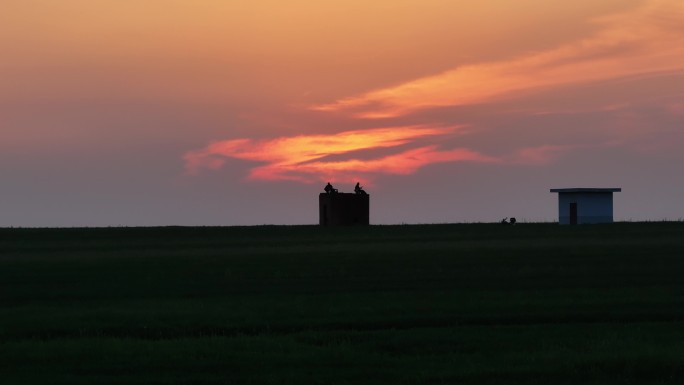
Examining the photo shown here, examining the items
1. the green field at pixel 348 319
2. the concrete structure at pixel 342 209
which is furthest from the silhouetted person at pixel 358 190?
the green field at pixel 348 319

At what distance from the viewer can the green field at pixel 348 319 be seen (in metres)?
21.3

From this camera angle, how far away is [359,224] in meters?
119

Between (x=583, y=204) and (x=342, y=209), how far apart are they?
25653mm

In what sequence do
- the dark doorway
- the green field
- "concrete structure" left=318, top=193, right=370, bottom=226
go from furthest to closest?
1. "concrete structure" left=318, top=193, right=370, bottom=226
2. the dark doorway
3. the green field

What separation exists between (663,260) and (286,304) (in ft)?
83.6

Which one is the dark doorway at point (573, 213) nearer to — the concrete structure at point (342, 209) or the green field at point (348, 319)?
the concrete structure at point (342, 209)

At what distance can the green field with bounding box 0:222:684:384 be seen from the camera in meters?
21.3

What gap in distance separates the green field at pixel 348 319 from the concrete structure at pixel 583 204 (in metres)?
48.3

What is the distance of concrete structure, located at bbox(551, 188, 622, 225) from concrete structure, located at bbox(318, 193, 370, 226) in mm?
21704

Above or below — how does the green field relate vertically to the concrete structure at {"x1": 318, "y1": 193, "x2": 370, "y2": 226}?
below

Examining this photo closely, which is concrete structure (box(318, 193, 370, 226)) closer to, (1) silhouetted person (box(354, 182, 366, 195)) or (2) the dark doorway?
(1) silhouetted person (box(354, 182, 366, 195))

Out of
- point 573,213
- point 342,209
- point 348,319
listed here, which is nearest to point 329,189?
point 342,209

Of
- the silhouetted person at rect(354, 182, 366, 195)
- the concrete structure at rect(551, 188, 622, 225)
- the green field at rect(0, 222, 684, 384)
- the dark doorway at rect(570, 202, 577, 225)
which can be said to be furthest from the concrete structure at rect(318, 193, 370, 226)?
the green field at rect(0, 222, 684, 384)

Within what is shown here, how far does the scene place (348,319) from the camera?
2905 centimetres
